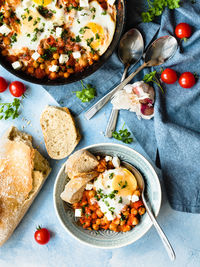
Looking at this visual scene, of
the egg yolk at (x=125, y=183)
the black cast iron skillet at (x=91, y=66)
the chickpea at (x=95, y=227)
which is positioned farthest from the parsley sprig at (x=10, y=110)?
the chickpea at (x=95, y=227)

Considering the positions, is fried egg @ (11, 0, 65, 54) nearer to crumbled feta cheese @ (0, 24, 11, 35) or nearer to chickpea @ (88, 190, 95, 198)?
crumbled feta cheese @ (0, 24, 11, 35)

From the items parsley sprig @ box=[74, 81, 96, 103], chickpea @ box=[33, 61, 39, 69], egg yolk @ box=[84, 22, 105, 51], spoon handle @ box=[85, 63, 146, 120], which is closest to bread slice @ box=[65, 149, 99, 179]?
spoon handle @ box=[85, 63, 146, 120]

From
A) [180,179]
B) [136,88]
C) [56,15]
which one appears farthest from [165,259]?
[56,15]

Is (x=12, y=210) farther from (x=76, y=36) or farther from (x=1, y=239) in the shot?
(x=76, y=36)

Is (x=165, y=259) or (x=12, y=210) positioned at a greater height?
(x=12, y=210)

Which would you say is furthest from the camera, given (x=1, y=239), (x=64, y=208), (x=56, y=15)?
(x=1, y=239)

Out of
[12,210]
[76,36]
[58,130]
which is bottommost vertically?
[12,210]

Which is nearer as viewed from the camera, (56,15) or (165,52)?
(56,15)

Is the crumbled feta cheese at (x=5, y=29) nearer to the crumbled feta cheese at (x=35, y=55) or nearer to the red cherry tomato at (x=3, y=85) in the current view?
the crumbled feta cheese at (x=35, y=55)
